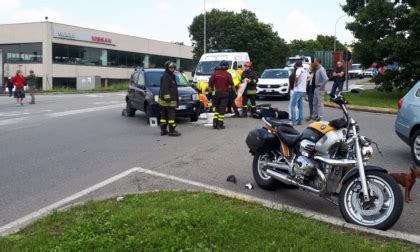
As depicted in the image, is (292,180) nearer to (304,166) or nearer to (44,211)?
(304,166)

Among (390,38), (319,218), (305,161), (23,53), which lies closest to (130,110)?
(390,38)

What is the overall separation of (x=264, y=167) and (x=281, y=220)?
1.93m

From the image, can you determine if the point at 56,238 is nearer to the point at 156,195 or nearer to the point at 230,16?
the point at 156,195

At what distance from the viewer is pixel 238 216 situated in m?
4.93

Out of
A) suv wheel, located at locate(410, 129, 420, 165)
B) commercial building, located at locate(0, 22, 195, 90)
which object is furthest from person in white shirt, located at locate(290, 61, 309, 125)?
commercial building, located at locate(0, 22, 195, 90)

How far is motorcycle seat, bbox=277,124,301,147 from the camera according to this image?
6.14 meters

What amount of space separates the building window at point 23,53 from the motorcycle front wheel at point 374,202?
5378 centimetres

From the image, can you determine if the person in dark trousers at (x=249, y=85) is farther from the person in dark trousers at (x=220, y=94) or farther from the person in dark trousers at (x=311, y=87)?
the person in dark trousers at (x=220, y=94)

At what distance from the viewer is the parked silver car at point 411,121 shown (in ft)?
28.0

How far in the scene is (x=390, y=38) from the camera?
69.9ft

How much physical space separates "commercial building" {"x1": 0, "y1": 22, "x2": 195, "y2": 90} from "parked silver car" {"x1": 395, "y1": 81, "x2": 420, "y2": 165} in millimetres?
45399

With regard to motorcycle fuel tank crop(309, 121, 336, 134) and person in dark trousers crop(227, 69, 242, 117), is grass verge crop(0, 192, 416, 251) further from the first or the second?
person in dark trousers crop(227, 69, 242, 117)

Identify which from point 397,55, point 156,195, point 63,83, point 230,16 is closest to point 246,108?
point 397,55

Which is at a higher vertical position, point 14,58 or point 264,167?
point 14,58
